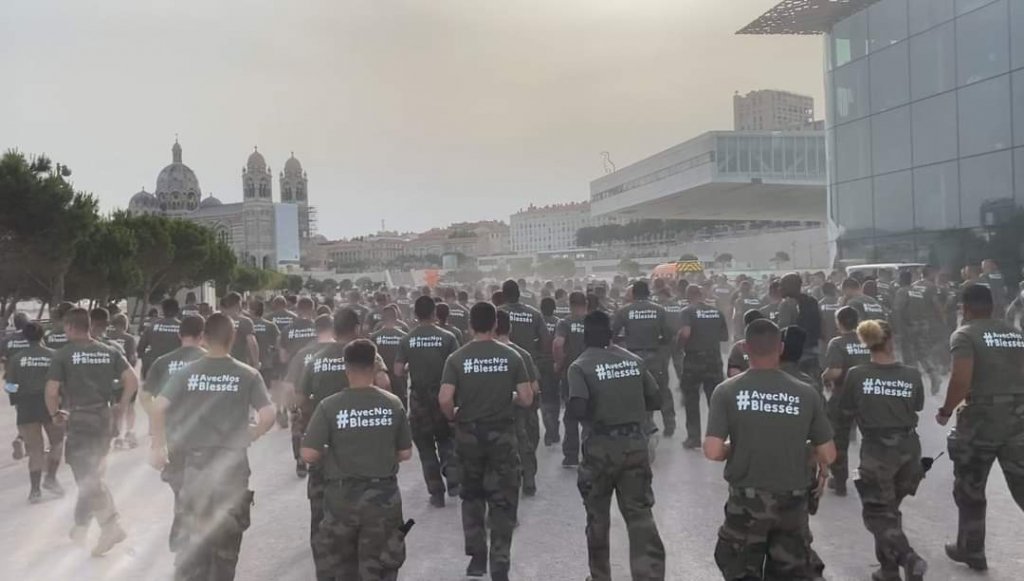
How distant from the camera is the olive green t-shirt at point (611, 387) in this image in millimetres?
5410

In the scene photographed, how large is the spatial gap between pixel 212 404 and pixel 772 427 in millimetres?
3408

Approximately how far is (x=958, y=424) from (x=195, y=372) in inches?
208

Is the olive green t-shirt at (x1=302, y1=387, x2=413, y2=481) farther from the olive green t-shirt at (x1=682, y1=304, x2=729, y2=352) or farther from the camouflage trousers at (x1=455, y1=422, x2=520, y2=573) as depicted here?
the olive green t-shirt at (x1=682, y1=304, x2=729, y2=352)

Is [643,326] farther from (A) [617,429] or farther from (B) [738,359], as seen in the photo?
(A) [617,429]

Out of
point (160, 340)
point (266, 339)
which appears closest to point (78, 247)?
point (266, 339)

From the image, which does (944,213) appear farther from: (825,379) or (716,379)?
(825,379)

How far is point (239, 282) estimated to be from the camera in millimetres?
69438

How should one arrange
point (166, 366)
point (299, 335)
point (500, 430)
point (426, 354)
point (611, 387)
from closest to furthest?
point (611, 387)
point (500, 430)
point (166, 366)
point (426, 354)
point (299, 335)

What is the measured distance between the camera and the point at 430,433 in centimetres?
786

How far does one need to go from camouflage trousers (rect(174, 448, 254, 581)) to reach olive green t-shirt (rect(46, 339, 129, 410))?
2.40 m

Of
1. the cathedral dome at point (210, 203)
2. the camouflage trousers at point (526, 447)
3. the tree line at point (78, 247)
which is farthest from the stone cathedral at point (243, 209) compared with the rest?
the camouflage trousers at point (526, 447)

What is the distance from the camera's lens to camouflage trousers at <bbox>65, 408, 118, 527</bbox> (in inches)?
268

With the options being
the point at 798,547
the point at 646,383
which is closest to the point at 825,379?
the point at 646,383

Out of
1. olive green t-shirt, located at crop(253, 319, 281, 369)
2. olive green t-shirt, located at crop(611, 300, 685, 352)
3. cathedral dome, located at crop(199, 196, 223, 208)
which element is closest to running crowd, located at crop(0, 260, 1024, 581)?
olive green t-shirt, located at crop(611, 300, 685, 352)
